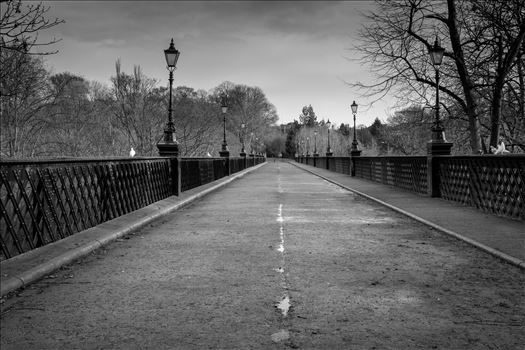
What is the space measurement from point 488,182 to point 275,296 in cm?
887

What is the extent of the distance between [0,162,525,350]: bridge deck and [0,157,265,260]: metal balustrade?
82 cm

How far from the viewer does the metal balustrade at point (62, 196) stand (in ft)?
21.7

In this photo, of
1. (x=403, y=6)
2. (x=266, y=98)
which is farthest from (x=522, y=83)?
(x=266, y=98)

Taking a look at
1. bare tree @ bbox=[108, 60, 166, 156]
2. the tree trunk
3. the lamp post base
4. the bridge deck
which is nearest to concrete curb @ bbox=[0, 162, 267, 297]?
the bridge deck

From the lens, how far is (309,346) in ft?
12.8

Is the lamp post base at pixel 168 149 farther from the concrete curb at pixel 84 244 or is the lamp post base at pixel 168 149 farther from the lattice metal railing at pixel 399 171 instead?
the lattice metal railing at pixel 399 171

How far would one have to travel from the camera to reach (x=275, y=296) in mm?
5359

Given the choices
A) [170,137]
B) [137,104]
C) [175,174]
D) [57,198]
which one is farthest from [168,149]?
[137,104]

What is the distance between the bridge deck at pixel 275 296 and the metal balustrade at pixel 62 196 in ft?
2.70

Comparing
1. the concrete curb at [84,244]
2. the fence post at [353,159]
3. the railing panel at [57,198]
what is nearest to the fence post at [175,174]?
the concrete curb at [84,244]

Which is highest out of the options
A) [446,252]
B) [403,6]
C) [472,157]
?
[403,6]

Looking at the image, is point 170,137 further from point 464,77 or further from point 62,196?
point 464,77

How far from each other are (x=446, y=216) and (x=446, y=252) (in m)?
4.11

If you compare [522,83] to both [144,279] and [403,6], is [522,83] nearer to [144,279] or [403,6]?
[403,6]
